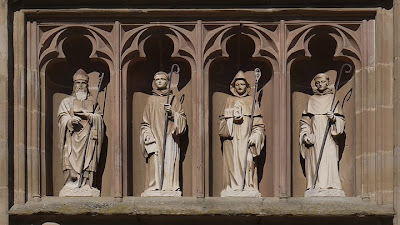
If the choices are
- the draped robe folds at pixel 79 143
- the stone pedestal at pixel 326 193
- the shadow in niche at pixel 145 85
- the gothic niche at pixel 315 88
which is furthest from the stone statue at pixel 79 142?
the stone pedestal at pixel 326 193

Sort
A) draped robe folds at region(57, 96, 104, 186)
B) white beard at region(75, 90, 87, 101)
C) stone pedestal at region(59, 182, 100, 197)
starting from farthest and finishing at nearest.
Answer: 1. white beard at region(75, 90, 87, 101)
2. draped robe folds at region(57, 96, 104, 186)
3. stone pedestal at region(59, 182, 100, 197)

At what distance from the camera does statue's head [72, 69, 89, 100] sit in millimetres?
26344

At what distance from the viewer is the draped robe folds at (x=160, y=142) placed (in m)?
26.0

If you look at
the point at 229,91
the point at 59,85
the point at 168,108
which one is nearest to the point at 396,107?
the point at 229,91

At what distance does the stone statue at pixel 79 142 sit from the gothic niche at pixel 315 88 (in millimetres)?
2551

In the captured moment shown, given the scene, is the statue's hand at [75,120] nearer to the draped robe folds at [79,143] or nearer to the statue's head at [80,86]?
the draped robe folds at [79,143]

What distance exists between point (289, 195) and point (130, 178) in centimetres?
207

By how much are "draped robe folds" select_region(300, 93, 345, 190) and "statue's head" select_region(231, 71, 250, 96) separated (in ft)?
2.72

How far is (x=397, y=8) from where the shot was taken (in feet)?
85.0

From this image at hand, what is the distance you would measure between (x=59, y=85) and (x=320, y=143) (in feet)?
11.4

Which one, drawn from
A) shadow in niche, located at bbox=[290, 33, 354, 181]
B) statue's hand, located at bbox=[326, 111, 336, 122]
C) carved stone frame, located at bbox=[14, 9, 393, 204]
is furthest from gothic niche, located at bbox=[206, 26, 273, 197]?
statue's hand, located at bbox=[326, 111, 336, 122]

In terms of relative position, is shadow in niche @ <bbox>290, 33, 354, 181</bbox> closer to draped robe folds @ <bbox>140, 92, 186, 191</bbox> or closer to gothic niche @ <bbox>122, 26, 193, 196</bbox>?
gothic niche @ <bbox>122, 26, 193, 196</bbox>

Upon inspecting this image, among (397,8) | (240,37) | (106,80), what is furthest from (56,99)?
(397,8)

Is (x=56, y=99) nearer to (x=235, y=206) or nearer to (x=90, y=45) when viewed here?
(x=90, y=45)
